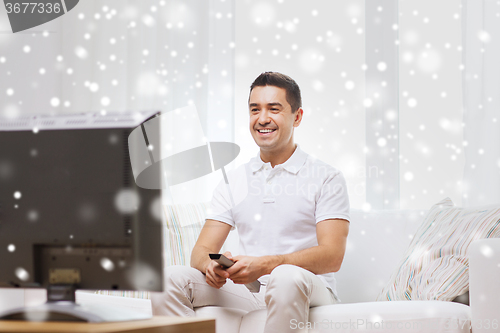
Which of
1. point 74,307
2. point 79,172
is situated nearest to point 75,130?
point 79,172

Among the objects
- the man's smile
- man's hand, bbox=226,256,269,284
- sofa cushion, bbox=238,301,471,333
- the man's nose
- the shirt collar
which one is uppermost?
the man's nose

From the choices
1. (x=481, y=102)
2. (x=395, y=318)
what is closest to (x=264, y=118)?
(x=395, y=318)

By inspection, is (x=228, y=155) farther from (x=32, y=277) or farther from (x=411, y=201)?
(x=32, y=277)

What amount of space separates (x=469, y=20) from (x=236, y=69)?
4.18ft

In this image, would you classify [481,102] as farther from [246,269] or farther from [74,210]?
[74,210]

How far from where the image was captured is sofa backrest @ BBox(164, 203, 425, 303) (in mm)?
1923

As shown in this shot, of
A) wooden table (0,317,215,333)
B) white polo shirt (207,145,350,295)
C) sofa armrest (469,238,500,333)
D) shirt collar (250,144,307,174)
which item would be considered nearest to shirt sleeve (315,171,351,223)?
white polo shirt (207,145,350,295)

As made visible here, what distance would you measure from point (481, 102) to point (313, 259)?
53.8 inches

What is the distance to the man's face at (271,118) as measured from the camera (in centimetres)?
197

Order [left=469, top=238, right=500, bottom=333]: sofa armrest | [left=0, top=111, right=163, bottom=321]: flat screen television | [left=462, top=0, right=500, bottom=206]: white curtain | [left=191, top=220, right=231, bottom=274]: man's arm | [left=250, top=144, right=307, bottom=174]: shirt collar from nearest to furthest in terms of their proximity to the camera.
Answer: [left=0, top=111, right=163, bottom=321]: flat screen television < [left=469, top=238, right=500, bottom=333]: sofa armrest < [left=191, top=220, right=231, bottom=274]: man's arm < [left=250, top=144, right=307, bottom=174]: shirt collar < [left=462, top=0, right=500, bottom=206]: white curtain

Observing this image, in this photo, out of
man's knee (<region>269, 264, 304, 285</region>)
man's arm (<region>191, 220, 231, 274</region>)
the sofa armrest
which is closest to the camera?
the sofa armrest

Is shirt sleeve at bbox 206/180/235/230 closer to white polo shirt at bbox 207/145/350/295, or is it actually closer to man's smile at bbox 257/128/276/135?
white polo shirt at bbox 207/145/350/295

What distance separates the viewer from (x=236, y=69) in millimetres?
2963

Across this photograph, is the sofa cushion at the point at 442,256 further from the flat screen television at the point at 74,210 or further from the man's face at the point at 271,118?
the flat screen television at the point at 74,210
